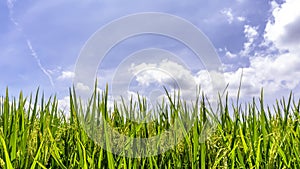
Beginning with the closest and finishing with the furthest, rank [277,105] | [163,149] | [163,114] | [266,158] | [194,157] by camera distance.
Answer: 1. [194,157]
2. [266,158]
3. [163,149]
4. [163,114]
5. [277,105]

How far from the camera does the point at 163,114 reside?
240 centimetres

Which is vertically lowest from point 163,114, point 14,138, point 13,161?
point 13,161

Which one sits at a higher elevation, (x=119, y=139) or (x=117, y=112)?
(x=117, y=112)

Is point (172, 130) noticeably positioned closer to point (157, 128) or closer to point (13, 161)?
point (157, 128)

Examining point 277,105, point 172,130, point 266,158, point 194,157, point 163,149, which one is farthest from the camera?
point 277,105

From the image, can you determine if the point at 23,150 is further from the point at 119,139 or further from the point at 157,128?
the point at 157,128

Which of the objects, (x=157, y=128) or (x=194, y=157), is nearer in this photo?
(x=194, y=157)

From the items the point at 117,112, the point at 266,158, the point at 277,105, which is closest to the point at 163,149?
the point at 266,158

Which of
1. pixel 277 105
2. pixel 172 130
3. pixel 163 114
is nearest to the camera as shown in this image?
pixel 172 130

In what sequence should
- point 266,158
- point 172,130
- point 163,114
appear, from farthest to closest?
1. point 163,114
2. point 172,130
3. point 266,158

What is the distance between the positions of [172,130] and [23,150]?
81cm

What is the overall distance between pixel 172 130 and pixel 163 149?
0.18 m

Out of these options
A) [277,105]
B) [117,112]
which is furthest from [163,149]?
[277,105]

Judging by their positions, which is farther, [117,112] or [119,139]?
[117,112]
